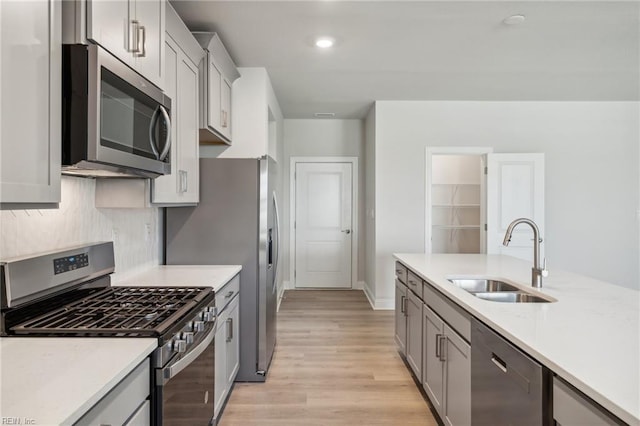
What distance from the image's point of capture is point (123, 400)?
116cm

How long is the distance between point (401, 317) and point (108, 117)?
2.63 meters

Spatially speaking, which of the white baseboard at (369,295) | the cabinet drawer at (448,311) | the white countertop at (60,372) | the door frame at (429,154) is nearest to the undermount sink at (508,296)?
the cabinet drawer at (448,311)

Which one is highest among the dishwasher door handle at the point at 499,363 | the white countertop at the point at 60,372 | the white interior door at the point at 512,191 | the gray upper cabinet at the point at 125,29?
the gray upper cabinet at the point at 125,29

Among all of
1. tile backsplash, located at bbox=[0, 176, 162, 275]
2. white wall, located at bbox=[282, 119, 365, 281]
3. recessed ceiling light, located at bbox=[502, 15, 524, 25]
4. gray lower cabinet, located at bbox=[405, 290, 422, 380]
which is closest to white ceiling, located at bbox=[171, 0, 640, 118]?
recessed ceiling light, located at bbox=[502, 15, 524, 25]

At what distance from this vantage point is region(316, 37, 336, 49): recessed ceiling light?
10.1 feet

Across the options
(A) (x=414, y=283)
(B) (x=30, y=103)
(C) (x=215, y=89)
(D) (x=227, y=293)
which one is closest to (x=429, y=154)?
(A) (x=414, y=283)

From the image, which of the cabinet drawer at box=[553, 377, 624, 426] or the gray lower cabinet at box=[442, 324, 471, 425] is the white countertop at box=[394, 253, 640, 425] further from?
the gray lower cabinet at box=[442, 324, 471, 425]

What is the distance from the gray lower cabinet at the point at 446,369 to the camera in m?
1.87

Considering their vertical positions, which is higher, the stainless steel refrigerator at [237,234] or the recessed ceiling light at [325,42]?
the recessed ceiling light at [325,42]

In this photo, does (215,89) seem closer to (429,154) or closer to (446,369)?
(446,369)

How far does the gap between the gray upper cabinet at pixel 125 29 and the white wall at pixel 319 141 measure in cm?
413

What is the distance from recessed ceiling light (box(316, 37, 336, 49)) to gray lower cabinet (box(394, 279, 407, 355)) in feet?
6.51

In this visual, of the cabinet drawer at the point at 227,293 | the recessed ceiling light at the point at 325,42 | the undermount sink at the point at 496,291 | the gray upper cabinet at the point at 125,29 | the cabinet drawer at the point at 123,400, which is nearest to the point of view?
the cabinet drawer at the point at 123,400

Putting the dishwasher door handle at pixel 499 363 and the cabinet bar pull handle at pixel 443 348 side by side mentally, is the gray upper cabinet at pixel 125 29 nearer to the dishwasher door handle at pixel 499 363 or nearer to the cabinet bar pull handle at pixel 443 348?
the dishwasher door handle at pixel 499 363
